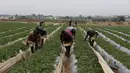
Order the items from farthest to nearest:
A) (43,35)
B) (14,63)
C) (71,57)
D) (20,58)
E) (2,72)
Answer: (43,35)
(71,57)
(20,58)
(14,63)
(2,72)

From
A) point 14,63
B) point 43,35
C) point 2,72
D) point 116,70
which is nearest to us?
point 2,72

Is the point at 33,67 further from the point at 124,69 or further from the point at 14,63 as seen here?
the point at 124,69

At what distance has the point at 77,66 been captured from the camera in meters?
11.7

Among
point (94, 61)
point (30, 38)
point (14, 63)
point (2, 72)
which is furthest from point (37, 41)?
point (2, 72)

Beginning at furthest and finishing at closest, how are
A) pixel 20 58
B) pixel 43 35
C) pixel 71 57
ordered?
pixel 43 35 < pixel 71 57 < pixel 20 58

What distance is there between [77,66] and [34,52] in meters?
4.39

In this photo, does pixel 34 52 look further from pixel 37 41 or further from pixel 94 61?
pixel 94 61

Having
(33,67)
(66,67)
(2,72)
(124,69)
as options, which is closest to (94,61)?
(66,67)

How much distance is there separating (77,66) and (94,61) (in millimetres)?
1510

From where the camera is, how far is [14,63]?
12625mm

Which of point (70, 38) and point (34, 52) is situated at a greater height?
point (70, 38)

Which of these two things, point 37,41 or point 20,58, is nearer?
point 20,58

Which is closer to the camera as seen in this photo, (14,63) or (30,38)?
(14,63)

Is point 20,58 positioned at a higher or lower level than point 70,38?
lower
